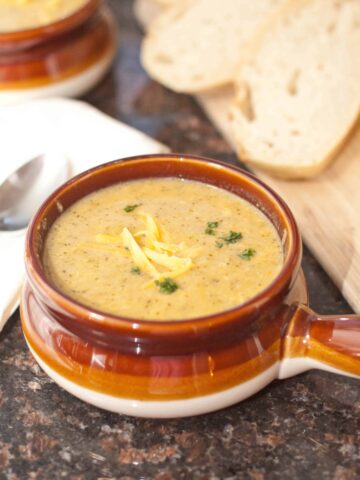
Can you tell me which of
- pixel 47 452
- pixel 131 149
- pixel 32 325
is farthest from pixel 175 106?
pixel 47 452

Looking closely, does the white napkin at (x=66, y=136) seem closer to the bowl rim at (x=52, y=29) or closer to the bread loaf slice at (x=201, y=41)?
the bowl rim at (x=52, y=29)

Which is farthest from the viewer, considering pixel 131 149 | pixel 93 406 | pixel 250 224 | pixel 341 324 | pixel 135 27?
pixel 135 27

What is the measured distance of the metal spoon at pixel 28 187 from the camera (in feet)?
6.10

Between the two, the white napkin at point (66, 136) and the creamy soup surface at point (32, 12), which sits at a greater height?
the creamy soup surface at point (32, 12)

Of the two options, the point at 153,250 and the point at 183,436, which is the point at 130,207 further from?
the point at 183,436

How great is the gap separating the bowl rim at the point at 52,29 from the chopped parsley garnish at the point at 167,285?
44.0 inches

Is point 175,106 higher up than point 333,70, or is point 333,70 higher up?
point 333,70

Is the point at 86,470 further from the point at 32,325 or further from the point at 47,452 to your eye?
the point at 32,325

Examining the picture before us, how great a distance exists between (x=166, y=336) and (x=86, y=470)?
0.31 m

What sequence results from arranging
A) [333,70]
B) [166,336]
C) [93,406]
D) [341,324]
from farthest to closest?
[333,70]
[93,406]
[341,324]
[166,336]

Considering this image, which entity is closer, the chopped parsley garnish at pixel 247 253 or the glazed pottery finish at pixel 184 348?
the glazed pottery finish at pixel 184 348

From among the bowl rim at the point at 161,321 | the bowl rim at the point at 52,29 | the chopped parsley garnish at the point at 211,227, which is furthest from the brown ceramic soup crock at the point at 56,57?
the chopped parsley garnish at the point at 211,227

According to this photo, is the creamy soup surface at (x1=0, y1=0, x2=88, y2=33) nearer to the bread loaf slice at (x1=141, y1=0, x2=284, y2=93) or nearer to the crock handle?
the bread loaf slice at (x1=141, y1=0, x2=284, y2=93)

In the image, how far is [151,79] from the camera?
8.61 ft
